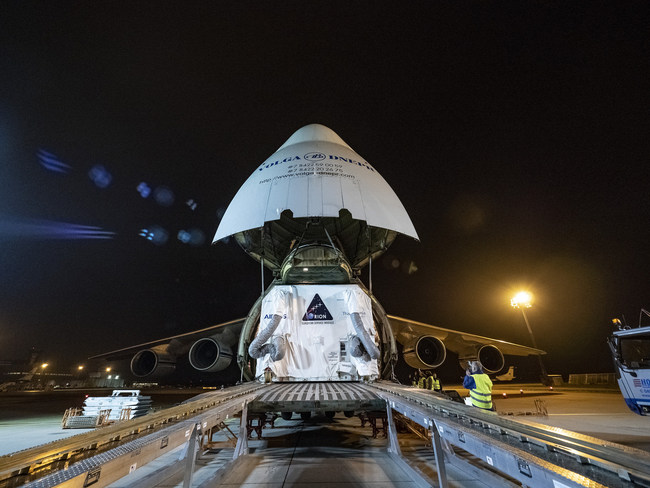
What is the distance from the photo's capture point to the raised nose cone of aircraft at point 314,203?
877 cm

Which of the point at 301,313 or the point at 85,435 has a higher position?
the point at 301,313

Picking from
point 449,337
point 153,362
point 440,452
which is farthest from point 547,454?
point 153,362

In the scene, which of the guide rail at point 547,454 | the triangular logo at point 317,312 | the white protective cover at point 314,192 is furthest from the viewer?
the white protective cover at point 314,192

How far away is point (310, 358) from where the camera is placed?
7.39 meters

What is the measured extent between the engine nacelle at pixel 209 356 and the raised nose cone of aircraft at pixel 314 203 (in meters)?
3.50

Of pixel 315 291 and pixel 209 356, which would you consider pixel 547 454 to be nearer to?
pixel 315 291

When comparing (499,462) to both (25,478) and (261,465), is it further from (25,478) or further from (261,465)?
(261,465)

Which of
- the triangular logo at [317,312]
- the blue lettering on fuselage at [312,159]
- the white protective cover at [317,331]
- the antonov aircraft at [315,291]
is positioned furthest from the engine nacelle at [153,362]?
the blue lettering on fuselage at [312,159]

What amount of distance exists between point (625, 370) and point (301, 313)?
7765 mm

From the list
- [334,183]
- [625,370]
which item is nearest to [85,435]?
[334,183]

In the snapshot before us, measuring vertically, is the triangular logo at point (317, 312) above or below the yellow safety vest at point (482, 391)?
above

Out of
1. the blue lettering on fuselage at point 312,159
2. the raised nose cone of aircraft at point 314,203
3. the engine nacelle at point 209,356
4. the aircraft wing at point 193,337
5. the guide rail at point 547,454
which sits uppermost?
the blue lettering on fuselage at point 312,159

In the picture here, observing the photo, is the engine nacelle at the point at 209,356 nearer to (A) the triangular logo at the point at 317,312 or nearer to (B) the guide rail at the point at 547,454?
(A) the triangular logo at the point at 317,312

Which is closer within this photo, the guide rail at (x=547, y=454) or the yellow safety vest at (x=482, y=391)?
the guide rail at (x=547, y=454)
